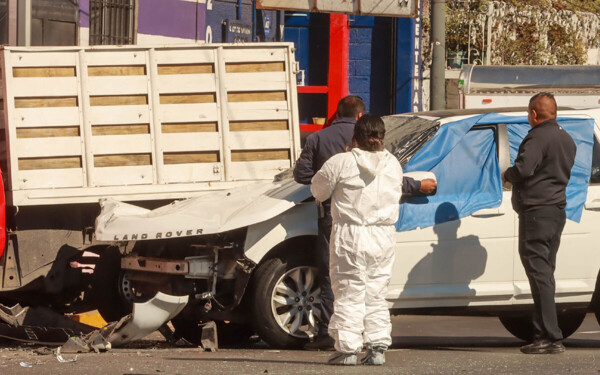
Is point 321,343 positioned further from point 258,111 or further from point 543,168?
point 258,111

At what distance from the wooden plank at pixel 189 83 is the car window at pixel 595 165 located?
3.02m

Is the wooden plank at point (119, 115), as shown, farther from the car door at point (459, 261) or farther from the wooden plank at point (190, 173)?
the car door at point (459, 261)

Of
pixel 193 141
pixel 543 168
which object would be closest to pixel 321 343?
pixel 543 168

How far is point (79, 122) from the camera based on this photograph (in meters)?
9.65

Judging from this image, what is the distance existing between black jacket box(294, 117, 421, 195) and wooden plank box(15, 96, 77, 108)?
2.03 meters

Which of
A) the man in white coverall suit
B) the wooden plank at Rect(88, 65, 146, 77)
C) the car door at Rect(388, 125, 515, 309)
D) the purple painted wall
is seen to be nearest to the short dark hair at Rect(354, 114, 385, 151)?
the man in white coverall suit

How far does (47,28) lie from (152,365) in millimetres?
6539

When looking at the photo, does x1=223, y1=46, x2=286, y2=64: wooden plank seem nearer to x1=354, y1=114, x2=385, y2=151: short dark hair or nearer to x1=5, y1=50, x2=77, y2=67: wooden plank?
x1=5, y1=50, x2=77, y2=67: wooden plank

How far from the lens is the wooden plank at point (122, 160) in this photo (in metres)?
9.72

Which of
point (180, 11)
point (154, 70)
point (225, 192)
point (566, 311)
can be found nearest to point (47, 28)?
point (180, 11)

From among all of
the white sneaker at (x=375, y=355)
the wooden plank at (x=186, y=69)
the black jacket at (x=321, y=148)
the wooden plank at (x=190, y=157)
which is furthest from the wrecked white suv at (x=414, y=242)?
the wooden plank at (x=186, y=69)

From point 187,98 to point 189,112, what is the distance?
12 centimetres

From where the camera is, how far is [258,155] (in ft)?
33.1

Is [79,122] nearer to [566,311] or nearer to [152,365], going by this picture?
[152,365]
